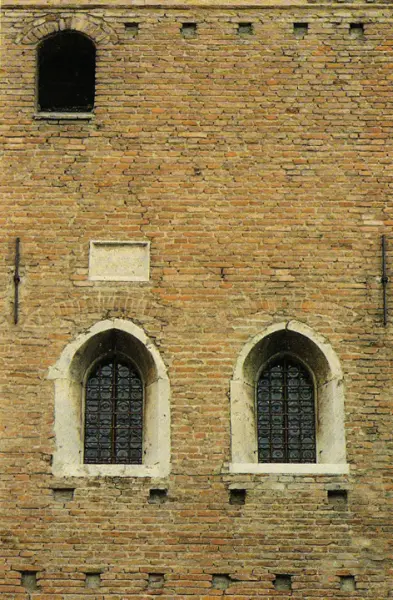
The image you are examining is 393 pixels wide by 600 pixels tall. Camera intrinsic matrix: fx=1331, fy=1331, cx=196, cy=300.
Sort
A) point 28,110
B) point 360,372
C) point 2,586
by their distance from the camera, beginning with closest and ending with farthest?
point 2,586
point 360,372
point 28,110

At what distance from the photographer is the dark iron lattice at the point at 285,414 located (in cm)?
1559

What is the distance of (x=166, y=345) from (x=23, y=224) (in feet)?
7.64

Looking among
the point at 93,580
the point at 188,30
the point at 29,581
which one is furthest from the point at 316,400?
the point at 188,30

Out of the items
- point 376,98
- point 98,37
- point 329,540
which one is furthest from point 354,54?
point 329,540

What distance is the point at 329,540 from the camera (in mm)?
14805

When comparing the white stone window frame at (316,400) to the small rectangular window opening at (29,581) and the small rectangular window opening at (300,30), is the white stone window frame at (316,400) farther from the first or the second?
the small rectangular window opening at (300,30)

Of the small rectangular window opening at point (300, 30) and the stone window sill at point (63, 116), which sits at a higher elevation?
the small rectangular window opening at point (300, 30)

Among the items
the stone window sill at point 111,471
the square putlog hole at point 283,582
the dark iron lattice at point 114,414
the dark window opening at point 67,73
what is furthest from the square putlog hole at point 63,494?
the dark window opening at point 67,73

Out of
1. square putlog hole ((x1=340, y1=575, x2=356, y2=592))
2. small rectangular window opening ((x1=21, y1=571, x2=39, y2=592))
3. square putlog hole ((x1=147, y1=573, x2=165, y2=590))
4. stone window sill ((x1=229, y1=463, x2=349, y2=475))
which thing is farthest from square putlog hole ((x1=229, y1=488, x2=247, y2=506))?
small rectangular window opening ((x1=21, y1=571, x2=39, y2=592))

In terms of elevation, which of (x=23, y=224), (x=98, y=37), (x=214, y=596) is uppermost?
(x=98, y=37)

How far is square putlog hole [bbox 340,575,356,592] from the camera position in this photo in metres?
14.7

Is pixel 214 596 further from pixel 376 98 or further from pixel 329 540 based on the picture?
pixel 376 98

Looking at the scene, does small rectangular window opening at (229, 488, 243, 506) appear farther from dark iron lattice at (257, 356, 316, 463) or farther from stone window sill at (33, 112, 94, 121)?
stone window sill at (33, 112, 94, 121)

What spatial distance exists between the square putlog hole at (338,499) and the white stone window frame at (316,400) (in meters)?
0.22
